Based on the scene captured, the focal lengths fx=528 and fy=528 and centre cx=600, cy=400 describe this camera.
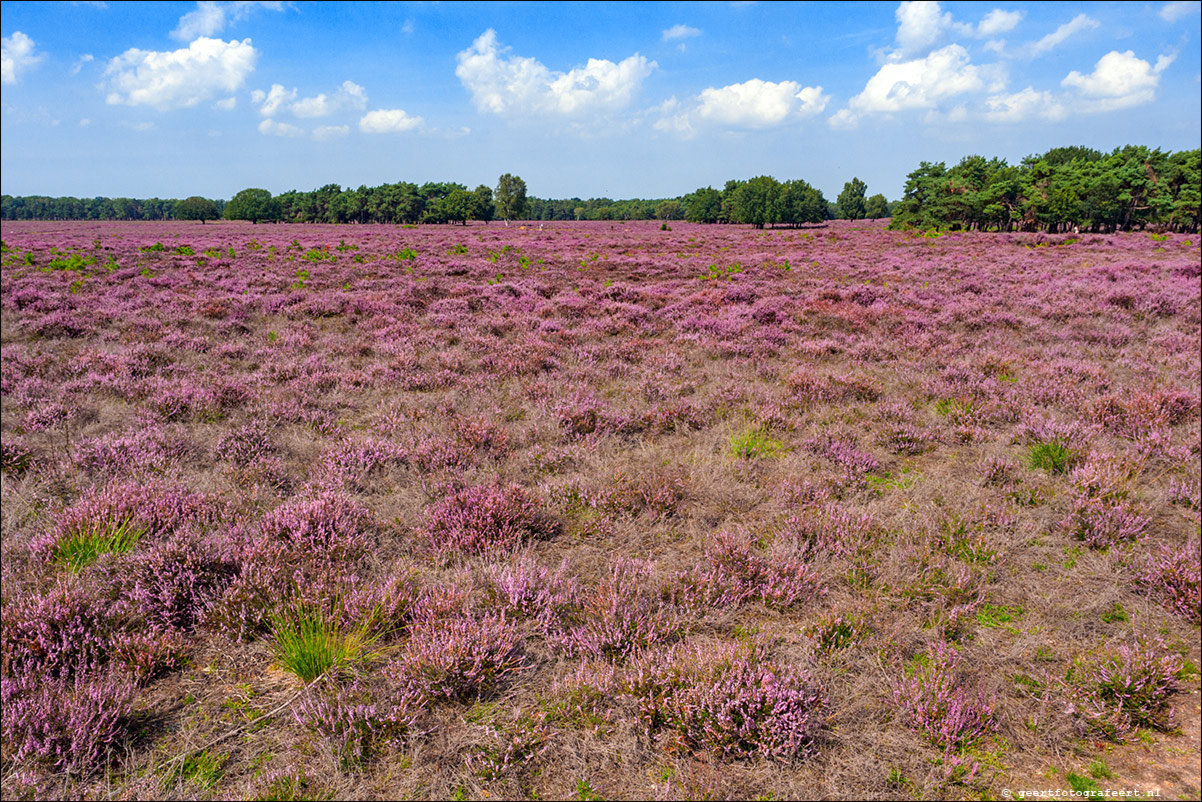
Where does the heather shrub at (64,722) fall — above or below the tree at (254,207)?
below

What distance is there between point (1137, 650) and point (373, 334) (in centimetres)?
1209

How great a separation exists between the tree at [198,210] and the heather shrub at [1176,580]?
137066mm

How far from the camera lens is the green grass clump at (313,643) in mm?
2896

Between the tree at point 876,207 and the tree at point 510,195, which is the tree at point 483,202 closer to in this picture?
the tree at point 510,195

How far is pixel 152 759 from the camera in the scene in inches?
97.0

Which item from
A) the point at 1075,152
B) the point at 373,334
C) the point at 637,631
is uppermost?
the point at 1075,152

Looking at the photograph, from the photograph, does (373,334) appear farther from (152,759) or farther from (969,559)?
(969,559)

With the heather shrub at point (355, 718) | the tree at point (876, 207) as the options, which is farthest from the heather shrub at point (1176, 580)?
the tree at point (876, 207)

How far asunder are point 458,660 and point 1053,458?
6080mm

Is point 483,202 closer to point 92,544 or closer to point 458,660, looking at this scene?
point 92,544

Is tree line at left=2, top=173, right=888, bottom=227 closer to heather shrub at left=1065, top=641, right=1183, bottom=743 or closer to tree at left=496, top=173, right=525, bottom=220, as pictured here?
tree at left=496, top=173, right=525, bottom=220

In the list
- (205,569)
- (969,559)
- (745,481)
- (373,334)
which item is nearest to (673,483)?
(745,481)

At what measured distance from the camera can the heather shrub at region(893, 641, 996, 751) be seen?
2562mm

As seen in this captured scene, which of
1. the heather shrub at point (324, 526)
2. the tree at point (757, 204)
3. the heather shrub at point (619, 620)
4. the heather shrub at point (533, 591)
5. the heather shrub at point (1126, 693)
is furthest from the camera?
the tree at point (757, 204)
